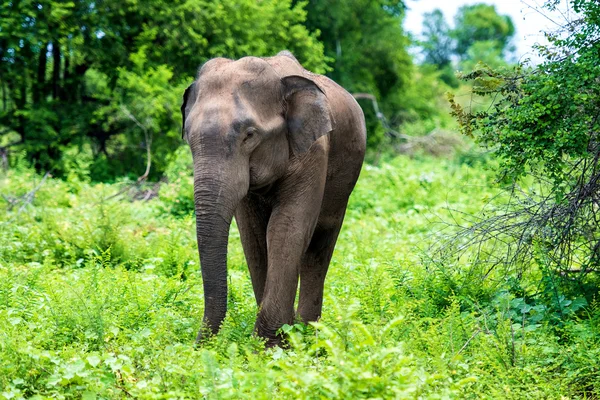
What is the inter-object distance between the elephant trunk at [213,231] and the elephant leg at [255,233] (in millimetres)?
985

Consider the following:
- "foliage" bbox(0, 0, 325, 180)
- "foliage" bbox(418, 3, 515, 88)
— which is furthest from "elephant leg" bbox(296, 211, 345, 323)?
"foliage" bbox(418, 3, 515, 88)

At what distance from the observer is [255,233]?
6660 mm

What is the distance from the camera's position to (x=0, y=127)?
21984 millimetres

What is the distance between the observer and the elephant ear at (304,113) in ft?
20.1

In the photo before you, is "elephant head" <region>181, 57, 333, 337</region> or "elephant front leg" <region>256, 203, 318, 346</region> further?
"elephant front leg" <region>256, 203, 318, 346</region>

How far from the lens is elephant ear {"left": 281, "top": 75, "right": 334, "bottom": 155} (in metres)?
6.14

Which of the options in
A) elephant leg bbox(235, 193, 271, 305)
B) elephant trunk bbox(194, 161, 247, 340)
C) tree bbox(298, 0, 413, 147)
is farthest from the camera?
tree bbox(298, 0, 413, 147)

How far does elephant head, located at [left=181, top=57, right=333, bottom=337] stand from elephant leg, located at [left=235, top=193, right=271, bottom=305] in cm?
45

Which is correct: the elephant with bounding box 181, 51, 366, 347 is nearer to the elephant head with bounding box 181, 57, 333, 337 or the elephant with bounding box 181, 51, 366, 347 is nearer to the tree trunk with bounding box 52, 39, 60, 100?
the elephant head with bounding box 181, 57, 333, 337

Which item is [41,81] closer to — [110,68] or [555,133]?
[110,68]

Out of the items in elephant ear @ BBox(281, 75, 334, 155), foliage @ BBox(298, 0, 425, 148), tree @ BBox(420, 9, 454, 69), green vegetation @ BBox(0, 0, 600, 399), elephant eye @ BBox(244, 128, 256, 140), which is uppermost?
tree @ BBox(420, 9, 454, 69)

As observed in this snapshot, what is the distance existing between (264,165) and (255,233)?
88 cm

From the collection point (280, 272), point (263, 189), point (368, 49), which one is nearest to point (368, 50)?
point (368, 49)

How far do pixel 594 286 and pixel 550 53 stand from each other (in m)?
2.14
